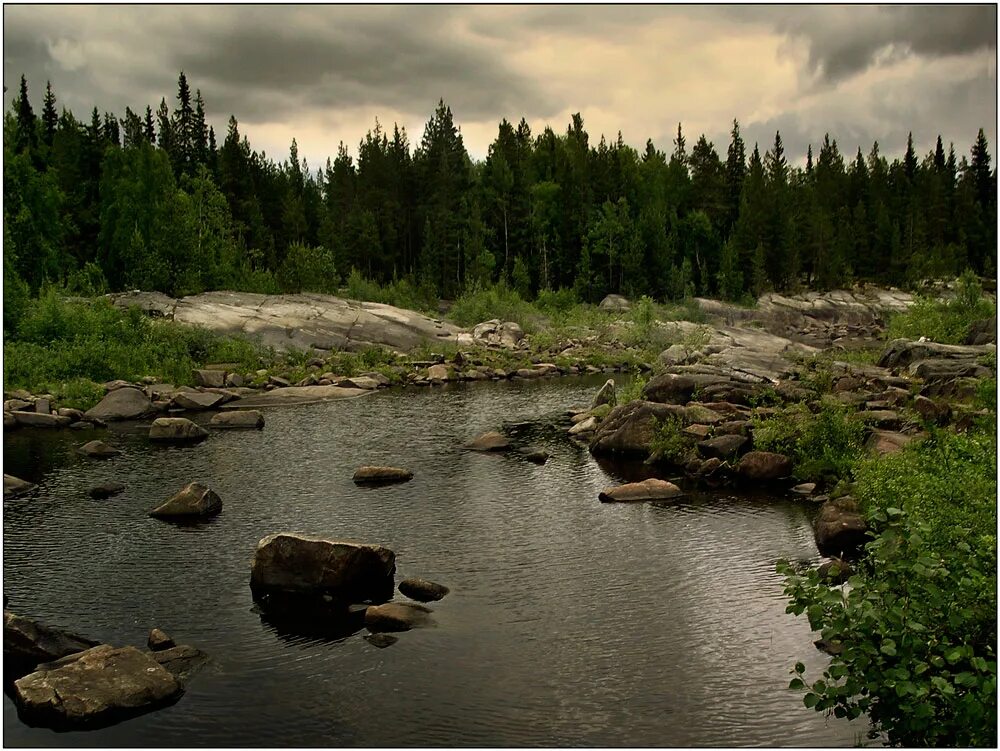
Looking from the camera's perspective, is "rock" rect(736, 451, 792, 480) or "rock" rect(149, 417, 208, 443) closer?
"rock" rect(736, 451, 792, 480)

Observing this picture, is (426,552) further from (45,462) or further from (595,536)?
(45,462)

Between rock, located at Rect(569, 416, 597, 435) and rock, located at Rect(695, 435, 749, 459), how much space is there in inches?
256

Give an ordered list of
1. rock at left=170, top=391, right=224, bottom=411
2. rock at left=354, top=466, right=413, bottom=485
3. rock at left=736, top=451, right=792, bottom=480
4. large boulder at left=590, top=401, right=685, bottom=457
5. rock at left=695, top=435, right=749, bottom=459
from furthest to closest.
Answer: rock at left=170, top=391, right=224, bottom=411 < large boulder at left=590, top=401, right=685, bottom=457 < rock at left=695, top=435, right=749, bottom=459 < rock at left=354, top=466, right=413, bottom=485 < rock at left=736, top=451, right=792, bottom=480

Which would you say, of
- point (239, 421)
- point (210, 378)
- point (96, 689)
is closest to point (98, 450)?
point (239, 421)

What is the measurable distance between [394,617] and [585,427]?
19117 millimetres

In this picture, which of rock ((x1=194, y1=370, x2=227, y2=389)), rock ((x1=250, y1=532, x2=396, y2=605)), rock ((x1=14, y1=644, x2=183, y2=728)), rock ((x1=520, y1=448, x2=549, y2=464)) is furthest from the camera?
rock ((x1=194, y1=370, x2=227, y2=389))

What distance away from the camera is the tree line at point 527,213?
8062 cm

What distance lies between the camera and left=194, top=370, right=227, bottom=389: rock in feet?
152

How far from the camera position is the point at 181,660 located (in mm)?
14312

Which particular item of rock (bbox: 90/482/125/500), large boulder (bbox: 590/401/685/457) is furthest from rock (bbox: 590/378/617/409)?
rock (bbox: 90/482/125/500)

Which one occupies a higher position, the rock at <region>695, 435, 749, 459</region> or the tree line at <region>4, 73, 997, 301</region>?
the tree line at <region>4, 73, 997, 301</region>

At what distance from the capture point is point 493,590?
17672mm

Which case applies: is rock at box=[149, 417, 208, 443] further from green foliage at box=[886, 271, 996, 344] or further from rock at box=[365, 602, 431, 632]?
green foliage at box=[886, 271, 996, 344]

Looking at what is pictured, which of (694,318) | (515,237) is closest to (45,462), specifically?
(694,318)
